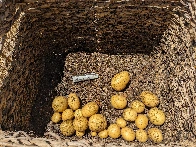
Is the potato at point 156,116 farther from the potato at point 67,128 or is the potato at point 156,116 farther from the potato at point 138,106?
the potato at point 67,128

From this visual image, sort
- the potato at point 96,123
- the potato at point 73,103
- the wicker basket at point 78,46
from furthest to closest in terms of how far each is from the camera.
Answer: the potato at point 73,103
the potato at point 96,123
the wicker basket at point 78,46

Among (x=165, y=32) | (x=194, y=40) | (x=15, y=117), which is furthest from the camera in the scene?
(x=165, y=32)

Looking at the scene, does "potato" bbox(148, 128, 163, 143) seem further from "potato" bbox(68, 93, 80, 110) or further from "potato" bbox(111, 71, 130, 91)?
"potato" bbox(68, 93, 80, 110)

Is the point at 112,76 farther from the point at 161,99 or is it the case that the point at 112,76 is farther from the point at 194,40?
the point at 194,40

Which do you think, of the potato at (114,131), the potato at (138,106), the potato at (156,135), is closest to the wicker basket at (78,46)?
the potato at (156,135)

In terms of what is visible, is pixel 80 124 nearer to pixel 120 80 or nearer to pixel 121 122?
pixel 121 122

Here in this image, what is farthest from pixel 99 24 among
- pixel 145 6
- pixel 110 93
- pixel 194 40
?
pixel 194 40

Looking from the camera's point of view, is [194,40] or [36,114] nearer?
[194,40]
